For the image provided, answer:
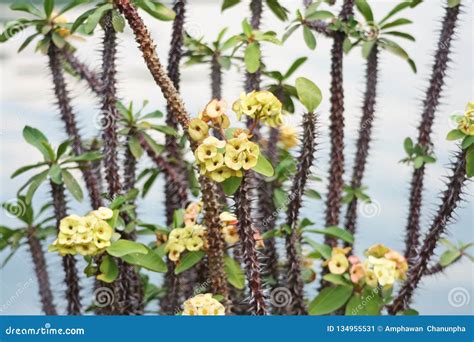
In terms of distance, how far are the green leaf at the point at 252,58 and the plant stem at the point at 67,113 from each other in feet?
3.19

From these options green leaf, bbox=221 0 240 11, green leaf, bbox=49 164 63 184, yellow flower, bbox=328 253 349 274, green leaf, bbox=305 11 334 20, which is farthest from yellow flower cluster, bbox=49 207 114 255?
green leaf, bbox=221 0 240 11

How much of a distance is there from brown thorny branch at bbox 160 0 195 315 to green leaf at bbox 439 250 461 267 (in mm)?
1302

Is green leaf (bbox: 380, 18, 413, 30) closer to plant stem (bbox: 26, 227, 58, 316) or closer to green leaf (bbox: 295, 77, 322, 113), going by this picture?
green leaf (bbox: 295, 77, 322, 113)

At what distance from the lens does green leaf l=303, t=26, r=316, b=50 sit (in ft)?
12.8

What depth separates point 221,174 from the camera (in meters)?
2.74

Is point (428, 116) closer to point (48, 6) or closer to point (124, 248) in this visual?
point (124, 248)

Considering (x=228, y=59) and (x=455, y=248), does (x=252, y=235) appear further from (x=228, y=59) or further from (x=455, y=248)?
(x=455, y=248)

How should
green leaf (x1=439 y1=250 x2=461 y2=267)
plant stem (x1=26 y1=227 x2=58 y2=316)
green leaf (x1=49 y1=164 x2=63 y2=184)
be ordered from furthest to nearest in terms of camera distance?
1. plant stem (x1=26 y1=227 x2=58 y2=316)
2. green leaf (x1=439 y1=250 x2=461 y2=267)
3. green leaf (x1=49 y1=164 x2=63 y2=184)

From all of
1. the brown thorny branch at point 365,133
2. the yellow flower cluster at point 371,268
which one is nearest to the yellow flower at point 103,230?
the yellow flower cluster at point 371,268

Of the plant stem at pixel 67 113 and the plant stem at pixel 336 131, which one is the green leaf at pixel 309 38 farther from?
the plant stem at pixel 67 113

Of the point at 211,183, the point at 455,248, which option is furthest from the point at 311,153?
the point at 455,248

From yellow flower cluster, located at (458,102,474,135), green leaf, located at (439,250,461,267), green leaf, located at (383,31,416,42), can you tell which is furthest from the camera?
green leaf, located at (439,250,461,267)

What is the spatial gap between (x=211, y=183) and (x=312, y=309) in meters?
1.02

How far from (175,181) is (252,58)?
804mm
